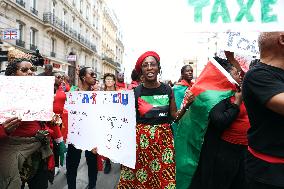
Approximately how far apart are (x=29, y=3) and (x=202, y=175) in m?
26.5

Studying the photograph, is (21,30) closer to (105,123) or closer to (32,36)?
(32,36)

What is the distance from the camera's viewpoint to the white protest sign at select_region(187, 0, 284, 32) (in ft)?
8.26

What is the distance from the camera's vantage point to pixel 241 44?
3.76 metres

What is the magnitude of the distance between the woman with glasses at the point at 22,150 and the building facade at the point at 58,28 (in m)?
11.3

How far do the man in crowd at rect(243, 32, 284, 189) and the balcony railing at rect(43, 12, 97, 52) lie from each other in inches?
1176

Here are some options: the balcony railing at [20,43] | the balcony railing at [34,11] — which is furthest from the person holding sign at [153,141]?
the balcony railing at [34,11]

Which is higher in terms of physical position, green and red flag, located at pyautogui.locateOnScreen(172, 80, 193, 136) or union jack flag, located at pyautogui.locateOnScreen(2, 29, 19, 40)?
union jack flag, located at pyautogui.locateOnScreen(2, 29, 19, 40)

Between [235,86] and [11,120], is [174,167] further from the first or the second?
[11,120]

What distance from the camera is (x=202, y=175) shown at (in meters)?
3.73

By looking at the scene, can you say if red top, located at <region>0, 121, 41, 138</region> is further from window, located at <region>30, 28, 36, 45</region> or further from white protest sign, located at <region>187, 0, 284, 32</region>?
window, located at <region>30, 28, 36, 45</region>

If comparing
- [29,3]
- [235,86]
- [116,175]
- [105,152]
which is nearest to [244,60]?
[235,86]

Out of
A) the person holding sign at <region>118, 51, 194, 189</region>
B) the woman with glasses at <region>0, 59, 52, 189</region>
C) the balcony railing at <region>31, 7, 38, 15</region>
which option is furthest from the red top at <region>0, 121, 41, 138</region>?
the balcony railing at <region>31, 7, 38, 15</region>

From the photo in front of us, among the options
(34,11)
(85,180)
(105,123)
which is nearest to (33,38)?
(34,11)

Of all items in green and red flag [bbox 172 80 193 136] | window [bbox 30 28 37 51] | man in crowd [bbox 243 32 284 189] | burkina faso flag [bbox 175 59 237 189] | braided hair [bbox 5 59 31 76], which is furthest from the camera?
window [bbox 30 28 37 51]
